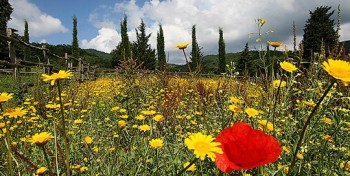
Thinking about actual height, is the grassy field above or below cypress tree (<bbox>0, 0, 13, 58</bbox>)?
below

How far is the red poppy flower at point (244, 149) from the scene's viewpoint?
52 cm

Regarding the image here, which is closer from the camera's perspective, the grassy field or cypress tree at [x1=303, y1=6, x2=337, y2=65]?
the grassy field

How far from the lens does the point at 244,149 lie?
21.9 inches

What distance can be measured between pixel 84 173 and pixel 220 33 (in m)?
32.1

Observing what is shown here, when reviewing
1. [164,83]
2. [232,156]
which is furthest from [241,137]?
[164,83]

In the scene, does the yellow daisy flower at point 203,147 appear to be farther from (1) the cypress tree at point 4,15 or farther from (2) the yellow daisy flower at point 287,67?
(1) the cypress tree at point 4,15

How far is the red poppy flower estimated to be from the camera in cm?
52

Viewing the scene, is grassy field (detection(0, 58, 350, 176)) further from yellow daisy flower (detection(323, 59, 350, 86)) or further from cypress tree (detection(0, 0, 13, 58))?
cypress tree (detection(0, 0, 13, 58))

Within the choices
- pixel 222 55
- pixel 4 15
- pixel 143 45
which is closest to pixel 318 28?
pixel 222 55

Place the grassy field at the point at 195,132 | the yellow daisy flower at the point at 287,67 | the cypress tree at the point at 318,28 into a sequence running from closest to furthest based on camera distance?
the yellow daisy flower at the point at 287,67 → the grassy field at the point at 195,132 → the cypress tree at the point at 318,28

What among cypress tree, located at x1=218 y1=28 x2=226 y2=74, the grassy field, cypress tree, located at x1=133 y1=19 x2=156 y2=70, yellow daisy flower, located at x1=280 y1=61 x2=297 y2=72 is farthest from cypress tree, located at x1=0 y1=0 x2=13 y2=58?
yellow daisy flower, located at x1=280 y1=61 x2=297 y2=72

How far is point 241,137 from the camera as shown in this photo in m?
0.59

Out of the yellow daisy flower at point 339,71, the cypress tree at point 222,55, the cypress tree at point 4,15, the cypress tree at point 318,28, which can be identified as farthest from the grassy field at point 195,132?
the cypress tree at point 4,15

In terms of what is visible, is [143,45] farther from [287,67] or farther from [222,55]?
[287,67]
